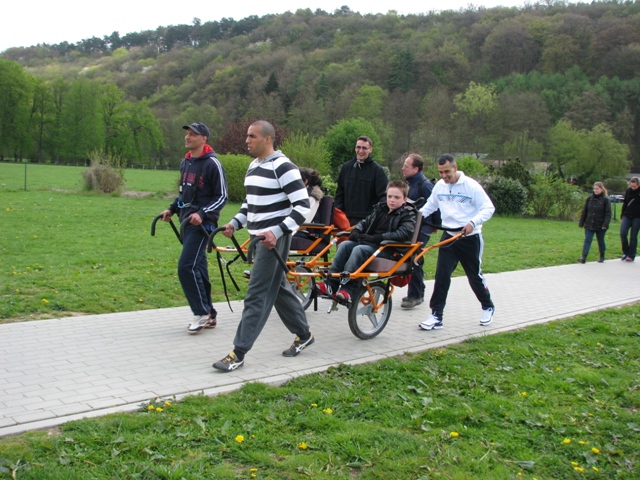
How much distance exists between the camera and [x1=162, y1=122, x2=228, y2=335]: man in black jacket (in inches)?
259

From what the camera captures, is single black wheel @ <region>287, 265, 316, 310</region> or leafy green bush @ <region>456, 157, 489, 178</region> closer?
single black wheel @ <region>287, 265, 316, 310</region>

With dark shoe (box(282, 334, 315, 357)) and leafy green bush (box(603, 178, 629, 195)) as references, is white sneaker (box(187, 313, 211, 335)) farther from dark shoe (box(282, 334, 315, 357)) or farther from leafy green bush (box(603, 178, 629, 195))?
leafy green bush (box(603, 178, 629, 195))

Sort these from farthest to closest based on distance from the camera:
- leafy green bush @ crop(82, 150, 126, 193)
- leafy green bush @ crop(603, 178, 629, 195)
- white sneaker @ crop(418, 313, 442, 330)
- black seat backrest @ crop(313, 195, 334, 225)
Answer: leafy green bush @ crop(603, 178, 629, 195) < leafy green bush @ crop(82, 150, 126, 193) < black seat backrest @ crop(313, 195, 334, 225) < white sneaker @ crop(418, 313, 442, 330)

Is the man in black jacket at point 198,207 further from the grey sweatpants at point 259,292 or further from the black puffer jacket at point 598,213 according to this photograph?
the black puffer jacket at point 598,213

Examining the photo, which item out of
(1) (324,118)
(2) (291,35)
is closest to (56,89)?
(1) (324,118)

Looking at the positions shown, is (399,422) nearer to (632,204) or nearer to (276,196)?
(276,196)

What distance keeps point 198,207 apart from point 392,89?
93.1 m

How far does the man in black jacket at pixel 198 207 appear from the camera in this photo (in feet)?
21.6

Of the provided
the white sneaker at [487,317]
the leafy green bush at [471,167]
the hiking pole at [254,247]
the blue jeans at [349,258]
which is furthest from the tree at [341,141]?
the hiking pole at [254,247]

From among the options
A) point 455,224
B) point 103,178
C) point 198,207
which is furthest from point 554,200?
point 198,207

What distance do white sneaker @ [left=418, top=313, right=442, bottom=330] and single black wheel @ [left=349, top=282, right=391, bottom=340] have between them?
480 mm

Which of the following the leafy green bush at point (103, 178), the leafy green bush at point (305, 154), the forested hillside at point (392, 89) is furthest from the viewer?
the forested hillside at point (392, 89)

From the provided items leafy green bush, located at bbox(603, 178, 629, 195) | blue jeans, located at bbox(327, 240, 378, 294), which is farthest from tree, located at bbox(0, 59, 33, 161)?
blue jeans, located at bbox(327, 240, 378, 294)

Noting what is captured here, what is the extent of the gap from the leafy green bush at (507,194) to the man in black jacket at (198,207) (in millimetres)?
23236
